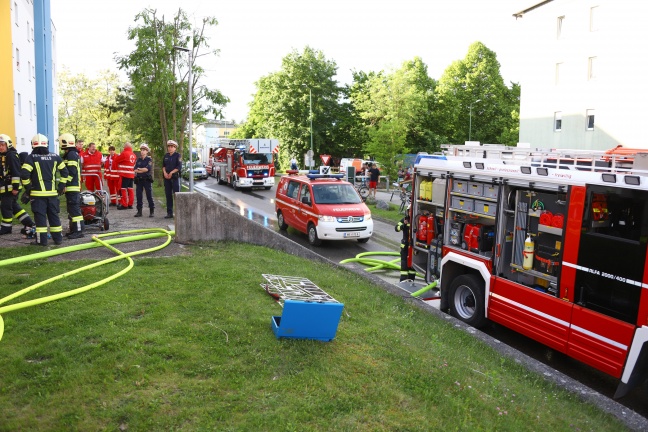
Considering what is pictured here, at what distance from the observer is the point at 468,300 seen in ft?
25.4

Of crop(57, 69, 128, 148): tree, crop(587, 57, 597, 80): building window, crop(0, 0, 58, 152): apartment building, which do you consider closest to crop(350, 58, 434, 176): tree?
crop(587, 57, 597, 80): building window

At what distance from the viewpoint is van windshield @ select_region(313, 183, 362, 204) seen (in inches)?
559

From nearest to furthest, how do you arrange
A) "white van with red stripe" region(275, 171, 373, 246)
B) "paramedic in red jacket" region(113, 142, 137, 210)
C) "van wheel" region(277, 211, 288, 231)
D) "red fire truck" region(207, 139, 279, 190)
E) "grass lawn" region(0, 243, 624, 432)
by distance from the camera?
"grass lawn" region(0, 243, 624, 432)
"white van with red stripe" region(275, 171, 373, 246)
"paramedic in red jacket" region(113, 142, 137, 210)
"van wheel" region(277, 211, 288, 231)
"red fire truck" region(207, 139, 279, 190)

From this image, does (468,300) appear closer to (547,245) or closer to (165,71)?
(547,245)

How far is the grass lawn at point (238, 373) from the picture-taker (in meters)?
3.84

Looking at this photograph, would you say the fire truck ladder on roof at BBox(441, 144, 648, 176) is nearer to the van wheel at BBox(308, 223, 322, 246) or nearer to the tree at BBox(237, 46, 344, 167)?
the van wheel at BBox(308, 223, 322, 246)

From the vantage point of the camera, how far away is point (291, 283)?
284 inches

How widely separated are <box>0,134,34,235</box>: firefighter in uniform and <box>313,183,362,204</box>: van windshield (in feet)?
22.4

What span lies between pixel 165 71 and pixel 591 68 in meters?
23.1

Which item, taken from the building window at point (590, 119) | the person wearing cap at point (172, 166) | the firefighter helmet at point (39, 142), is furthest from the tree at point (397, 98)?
the firefighter helmet at point (39, 142)

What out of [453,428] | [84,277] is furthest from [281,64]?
[453,428]

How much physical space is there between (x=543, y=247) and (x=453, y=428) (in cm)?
314

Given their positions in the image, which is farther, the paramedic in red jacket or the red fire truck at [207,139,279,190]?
the red fire truck at [207,139,279,190]

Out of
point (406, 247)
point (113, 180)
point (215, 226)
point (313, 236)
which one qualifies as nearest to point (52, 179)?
point (215, 226)
